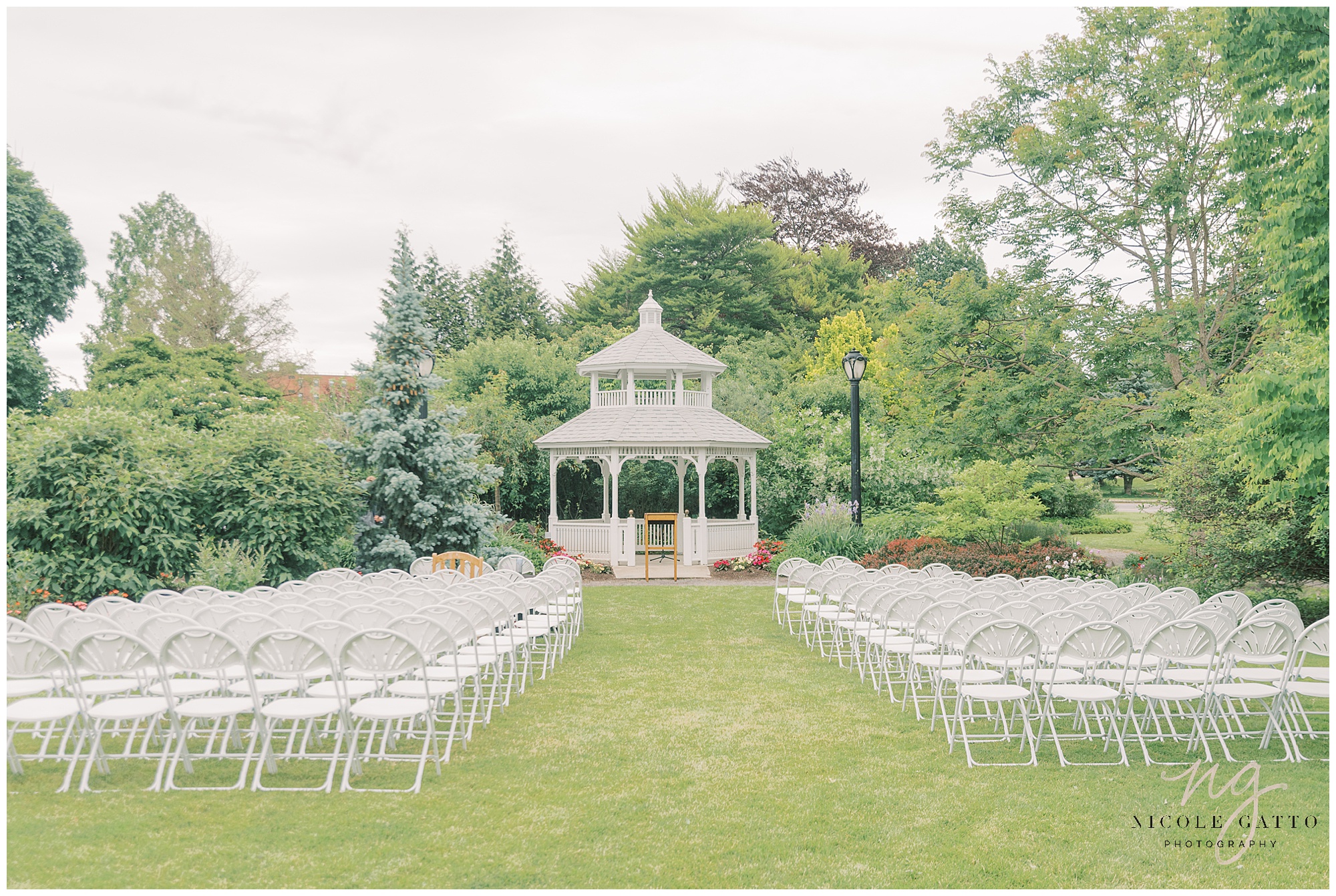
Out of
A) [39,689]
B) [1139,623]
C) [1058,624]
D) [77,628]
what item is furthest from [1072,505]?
[39,689]

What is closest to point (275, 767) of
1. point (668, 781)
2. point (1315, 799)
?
point (668, 781)

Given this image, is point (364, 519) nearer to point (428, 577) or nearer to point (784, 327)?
point (428, 577)

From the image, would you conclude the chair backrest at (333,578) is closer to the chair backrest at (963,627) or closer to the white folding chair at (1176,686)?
the chair backrest at (963,627)

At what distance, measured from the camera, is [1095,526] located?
31391 mm

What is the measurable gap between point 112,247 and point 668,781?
43.3 meters

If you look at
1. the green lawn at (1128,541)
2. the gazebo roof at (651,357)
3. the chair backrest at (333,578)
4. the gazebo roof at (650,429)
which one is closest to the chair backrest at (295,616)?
the chair backrest at (333,578)

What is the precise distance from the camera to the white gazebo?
67.3 ft

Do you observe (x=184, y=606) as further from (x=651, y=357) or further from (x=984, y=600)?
(x=651, y=357)

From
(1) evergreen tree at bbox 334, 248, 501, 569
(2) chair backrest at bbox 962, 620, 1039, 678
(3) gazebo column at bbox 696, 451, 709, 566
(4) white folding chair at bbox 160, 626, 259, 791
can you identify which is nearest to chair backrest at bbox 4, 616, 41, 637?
(4) white folding chair at bbox 160, 626, 259, 791

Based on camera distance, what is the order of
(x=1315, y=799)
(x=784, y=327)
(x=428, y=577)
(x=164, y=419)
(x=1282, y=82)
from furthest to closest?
(x=784, y=327)
(x=164, y=419)
(x=428, y=577)
(x=1282, y=82)
(x=1315, y=799)

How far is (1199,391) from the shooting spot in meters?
16.6

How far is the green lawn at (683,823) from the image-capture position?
4.05 meters

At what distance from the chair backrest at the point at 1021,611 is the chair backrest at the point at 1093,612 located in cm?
27

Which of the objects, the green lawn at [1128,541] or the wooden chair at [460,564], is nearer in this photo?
the wooden chair at [460,564]
